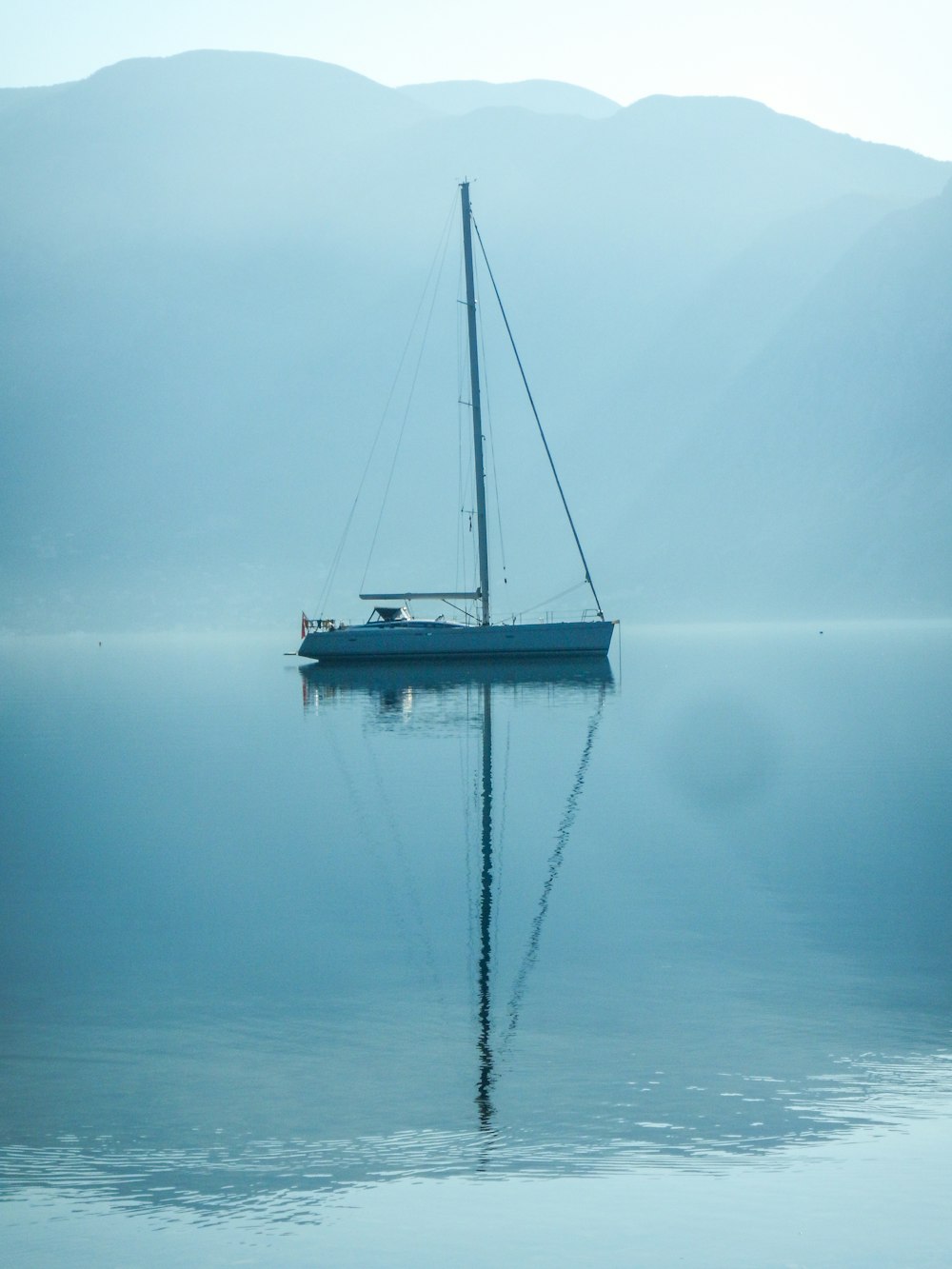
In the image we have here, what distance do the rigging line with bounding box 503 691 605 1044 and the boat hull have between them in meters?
32.5

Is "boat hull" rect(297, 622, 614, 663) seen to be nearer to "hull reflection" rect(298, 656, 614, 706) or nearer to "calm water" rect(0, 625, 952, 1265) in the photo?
"hull reflection" rect(298, 656, 614, 706)

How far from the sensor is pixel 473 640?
73312mm

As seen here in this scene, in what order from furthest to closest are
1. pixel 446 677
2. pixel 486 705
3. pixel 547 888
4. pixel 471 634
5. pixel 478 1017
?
pixel 446 677, pixel 471 634, pixel 486 705, pixel 547 888, pixel 478 1017

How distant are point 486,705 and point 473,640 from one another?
17.2 metres

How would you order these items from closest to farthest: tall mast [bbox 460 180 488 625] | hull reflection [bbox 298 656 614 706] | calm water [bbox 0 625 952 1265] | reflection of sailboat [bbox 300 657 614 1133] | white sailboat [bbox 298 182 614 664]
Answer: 1. calm water [bbox 0 625 952 1265]
2. reflection of sailboat [bbox 300 657 614 1133]
3. tall mast [bbox 460 180 488 625]
4. hull reflection [bbox 298 656 614 706]
5. white sailboat [bbox 298 182 614 664]

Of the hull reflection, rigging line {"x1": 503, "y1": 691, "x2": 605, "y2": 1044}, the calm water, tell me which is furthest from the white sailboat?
the calm water

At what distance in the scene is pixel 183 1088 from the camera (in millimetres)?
12984

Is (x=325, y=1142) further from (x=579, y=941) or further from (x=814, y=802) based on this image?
(x=814, y=802)

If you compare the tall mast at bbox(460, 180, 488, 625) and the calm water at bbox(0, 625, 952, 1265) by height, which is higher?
the tall mast at bbox(460, 180, 488, 625)

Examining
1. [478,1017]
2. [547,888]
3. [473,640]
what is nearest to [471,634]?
[473,640]

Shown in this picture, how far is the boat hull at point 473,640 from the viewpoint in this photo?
240ft

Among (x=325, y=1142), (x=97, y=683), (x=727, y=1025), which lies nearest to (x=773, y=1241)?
(x=325, y=1142)

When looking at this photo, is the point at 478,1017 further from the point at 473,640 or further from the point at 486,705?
the point at 473,640

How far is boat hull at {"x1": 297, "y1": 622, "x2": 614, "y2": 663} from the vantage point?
73250 mm
